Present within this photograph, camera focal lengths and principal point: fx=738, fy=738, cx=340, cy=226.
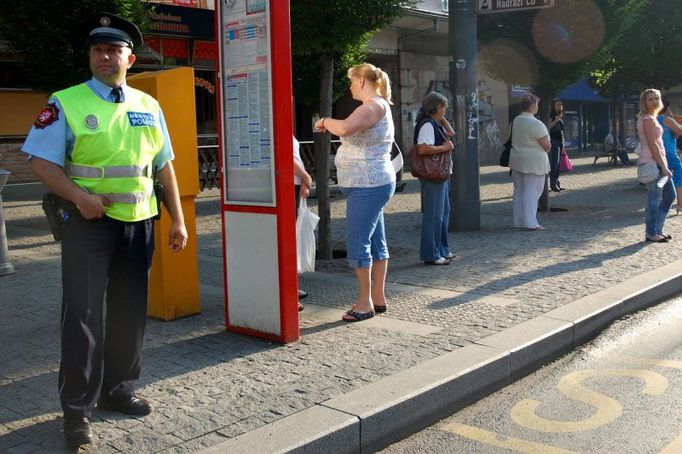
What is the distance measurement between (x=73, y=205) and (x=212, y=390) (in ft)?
4.33

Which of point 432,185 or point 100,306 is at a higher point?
point 432,185

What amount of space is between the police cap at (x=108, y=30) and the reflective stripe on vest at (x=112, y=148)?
24cm

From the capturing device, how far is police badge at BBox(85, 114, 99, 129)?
3.43m

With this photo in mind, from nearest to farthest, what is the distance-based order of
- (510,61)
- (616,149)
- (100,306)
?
1. (100,306)
2. (510,61)
3. (616,149)

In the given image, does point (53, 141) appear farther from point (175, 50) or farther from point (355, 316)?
point (175, 50)

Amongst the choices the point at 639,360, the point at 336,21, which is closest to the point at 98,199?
the point at 639,360

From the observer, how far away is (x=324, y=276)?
744 centimetres

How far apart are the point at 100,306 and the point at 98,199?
0.55 m

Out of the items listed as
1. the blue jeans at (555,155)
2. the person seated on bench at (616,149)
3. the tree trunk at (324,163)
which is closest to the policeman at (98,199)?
the tree trunk at (324,163)

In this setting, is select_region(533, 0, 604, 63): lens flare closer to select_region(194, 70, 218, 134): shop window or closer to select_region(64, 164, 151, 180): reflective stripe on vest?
select_region(64, 164, 151, 180): reflective stripe on vest

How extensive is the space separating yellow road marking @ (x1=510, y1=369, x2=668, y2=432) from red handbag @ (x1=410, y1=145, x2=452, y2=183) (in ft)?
10.7

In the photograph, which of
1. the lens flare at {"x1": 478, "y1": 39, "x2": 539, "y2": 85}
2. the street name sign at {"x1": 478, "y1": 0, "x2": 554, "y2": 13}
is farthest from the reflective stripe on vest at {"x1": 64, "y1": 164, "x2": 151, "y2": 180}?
the lens flare at {"x1": 478, "y1": 39, "x2": 539, "y2": 85}

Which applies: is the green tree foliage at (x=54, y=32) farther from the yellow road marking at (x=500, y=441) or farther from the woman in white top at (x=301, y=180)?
the yellow road marking at (x=500, y=441)

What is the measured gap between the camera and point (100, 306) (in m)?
3.61
